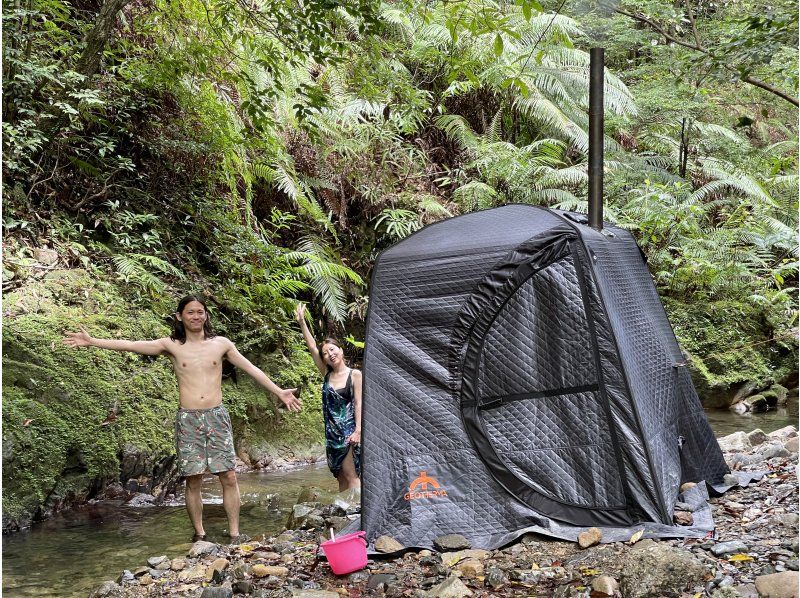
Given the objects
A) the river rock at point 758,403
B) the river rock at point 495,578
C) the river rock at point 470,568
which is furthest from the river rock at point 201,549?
the river rock at point 758,403

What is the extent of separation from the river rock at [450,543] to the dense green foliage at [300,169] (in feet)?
8.11

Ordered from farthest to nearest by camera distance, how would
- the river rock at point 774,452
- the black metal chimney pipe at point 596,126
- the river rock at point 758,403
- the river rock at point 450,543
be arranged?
1. the river rock at point 758,403
2. the river rock at point 774,452
3. the black metal chimney pipe at point 596,126
4. the river rock at point 450,543

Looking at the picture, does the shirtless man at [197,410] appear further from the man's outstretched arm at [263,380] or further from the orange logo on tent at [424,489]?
the orange logo on tent at [424,489]

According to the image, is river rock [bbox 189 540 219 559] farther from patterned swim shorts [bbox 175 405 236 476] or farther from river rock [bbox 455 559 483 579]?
river rock [bbox 455 559 483 579]

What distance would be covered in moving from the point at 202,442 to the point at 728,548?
3.36 m

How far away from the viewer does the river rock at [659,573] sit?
132 inches

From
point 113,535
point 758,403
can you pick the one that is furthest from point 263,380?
point 758,403

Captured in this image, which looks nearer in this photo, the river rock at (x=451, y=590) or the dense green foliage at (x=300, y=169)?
the river rock at (x=451, y=590)

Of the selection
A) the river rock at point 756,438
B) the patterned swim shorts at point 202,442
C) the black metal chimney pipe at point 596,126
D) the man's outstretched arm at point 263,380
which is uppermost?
the black metal chimney pipe at point 596,126

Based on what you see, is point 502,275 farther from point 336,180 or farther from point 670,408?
point 336,180

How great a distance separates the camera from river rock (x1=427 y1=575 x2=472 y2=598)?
3574 millimetres

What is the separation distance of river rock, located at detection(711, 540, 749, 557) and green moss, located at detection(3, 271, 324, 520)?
460 centimetres

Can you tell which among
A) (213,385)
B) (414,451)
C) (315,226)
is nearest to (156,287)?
(213,385)

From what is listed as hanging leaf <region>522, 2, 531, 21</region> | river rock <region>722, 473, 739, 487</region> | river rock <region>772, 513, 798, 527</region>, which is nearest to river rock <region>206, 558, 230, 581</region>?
river rock <region>772, 513, 798, 527</region>
